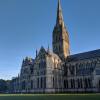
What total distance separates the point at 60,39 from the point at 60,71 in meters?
19.8

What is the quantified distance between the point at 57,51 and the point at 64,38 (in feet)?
26.9

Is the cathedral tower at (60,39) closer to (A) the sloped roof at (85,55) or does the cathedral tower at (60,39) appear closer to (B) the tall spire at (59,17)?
(B) the tall spire at (59,17)

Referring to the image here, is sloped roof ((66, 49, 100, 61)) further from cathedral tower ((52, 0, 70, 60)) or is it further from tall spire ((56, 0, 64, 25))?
tall spire ((56, 0, 64, 25))

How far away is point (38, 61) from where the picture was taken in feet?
333

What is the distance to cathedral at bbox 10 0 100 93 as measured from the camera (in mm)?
90500

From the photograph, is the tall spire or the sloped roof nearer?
the sloped roof

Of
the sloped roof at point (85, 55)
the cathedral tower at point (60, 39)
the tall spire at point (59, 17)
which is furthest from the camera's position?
the tall spire at point (59, 17)

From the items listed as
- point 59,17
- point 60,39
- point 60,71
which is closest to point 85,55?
point 60,71

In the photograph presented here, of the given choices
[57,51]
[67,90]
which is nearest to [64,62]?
[57,51]

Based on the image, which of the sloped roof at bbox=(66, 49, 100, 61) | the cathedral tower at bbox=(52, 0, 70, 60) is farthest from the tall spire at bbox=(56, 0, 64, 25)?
the sloped roof at bbox=(66, 49, 100, 61)

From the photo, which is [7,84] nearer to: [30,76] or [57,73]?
[30,76]

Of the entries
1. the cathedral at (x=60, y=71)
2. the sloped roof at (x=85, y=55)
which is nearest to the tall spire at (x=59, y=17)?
the cathedral at (x=60, y=71)

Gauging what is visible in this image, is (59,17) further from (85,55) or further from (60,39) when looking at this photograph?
(85,55)

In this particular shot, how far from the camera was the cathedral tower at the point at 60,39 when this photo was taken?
111 meters
